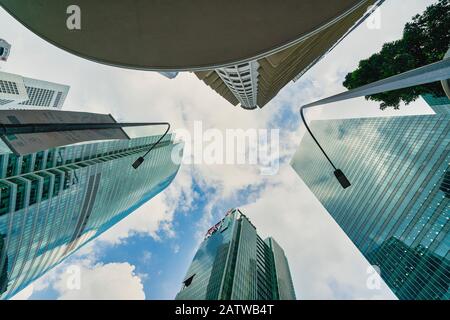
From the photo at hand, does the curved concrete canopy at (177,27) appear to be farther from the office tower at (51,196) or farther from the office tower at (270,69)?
the office tower at (51,196)

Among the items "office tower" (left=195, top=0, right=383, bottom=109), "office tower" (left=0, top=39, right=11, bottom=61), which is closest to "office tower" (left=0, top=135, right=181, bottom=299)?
"office tower" (left=195, top=0, right=383, bottom=109)

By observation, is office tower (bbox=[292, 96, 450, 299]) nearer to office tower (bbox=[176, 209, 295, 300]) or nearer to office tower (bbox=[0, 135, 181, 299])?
office tower (bbox=[176, 209, 295, 300])

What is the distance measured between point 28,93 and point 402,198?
158248 millimetres

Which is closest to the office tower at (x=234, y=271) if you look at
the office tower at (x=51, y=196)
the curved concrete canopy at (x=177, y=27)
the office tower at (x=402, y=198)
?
the office tower at (x=402, y=198)

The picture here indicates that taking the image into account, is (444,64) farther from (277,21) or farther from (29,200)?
(29,200)

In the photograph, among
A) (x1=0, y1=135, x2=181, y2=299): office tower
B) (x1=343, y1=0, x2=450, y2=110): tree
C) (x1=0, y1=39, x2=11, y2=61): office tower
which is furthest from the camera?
(x1=0, y1=39, x2=11, y2=61): office tower

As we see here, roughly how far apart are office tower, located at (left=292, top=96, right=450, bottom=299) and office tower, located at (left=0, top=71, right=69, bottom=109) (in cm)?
13542

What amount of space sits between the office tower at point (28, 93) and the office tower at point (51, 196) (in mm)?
55399

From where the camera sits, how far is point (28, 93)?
11125cm

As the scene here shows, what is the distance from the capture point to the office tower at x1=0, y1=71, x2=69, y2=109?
9419cm

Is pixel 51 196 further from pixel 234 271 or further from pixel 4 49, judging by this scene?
pixel 4 49

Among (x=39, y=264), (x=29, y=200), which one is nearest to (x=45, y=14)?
(x=29, y=200)

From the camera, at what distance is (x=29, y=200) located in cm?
4547

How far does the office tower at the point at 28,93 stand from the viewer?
94188 millimetres
